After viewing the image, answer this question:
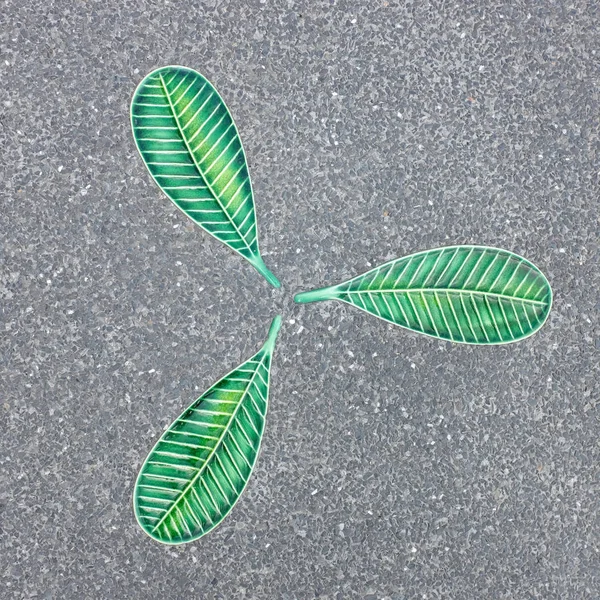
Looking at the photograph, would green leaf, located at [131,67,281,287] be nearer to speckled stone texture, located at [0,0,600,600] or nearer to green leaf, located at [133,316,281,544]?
speckled stone texture, located at [0,0,600,600]

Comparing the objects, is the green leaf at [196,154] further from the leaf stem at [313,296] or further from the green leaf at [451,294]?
the green leaf at [451,294]

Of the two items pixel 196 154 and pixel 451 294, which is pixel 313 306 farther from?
pixel 196 154

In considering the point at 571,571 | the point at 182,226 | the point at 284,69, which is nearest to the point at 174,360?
the point at 182,226

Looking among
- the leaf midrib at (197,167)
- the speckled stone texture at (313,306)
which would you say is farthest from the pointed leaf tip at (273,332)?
the leaf midrib at (197,167)

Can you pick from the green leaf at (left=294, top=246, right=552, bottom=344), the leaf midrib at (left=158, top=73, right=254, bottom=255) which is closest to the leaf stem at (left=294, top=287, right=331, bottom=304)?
the green leaf at (left=294, top=246, right=552, bottom=344)

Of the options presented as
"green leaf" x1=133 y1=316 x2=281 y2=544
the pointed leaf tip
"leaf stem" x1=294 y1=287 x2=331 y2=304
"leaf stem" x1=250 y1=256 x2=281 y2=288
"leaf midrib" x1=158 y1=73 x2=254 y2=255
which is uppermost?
"leaf midrib" x1=158 y1=73 x2=254 y2=255

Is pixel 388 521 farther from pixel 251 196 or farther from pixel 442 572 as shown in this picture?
pixel 251 196
